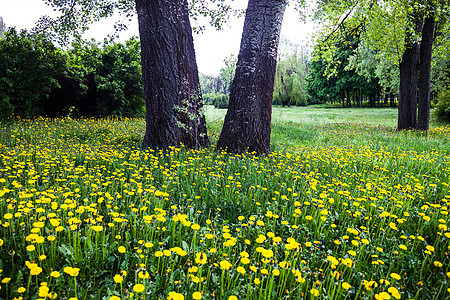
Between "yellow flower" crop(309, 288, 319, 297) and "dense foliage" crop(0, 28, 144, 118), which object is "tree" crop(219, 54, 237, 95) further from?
"yellow flower" crop(309, 288, 319, 297)

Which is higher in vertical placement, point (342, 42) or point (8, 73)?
point (342, 42)

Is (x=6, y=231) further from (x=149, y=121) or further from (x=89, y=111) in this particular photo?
(x=89, y=111)

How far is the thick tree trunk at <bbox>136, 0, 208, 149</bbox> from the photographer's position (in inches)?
180

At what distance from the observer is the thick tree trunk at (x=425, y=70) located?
396 inches

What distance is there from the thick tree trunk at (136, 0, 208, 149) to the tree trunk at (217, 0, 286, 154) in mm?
774

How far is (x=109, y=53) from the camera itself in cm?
1216

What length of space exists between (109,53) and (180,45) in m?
9.22

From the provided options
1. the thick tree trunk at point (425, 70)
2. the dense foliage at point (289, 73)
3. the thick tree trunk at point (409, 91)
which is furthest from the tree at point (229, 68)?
the thick tree trunk at point (425, 70)

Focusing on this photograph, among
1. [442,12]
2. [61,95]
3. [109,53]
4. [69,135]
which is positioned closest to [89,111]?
[61,95]

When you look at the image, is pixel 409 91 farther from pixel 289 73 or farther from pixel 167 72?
pixel 289 73

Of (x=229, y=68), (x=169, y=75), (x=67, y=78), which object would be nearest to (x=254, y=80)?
(x=169, y=75)

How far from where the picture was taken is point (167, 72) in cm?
466

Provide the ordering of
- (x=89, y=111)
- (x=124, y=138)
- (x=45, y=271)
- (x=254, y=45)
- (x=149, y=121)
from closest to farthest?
(x=45, y=271) → (x=254, y=45) → (x=149, y=121) → (x=124, y=138) → (x=89, y=111)

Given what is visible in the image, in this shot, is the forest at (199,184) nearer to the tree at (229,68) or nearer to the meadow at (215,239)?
the meadow at (215,239)
